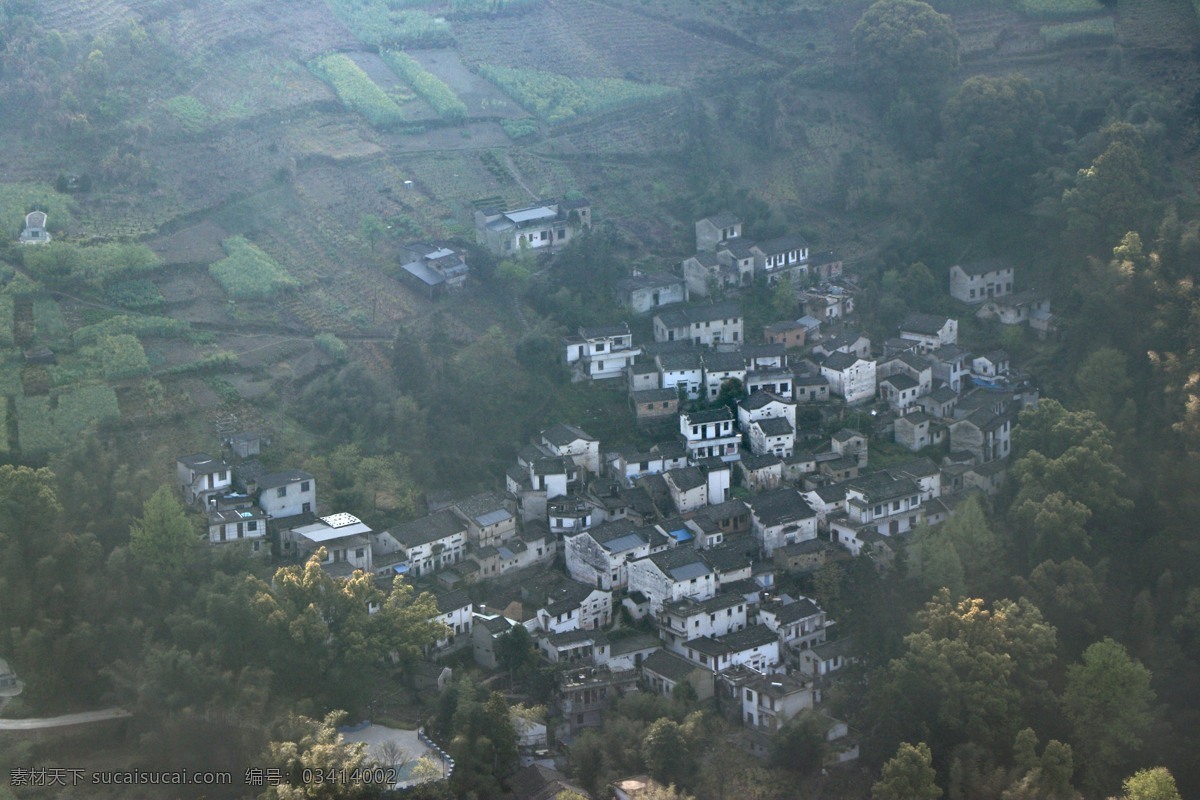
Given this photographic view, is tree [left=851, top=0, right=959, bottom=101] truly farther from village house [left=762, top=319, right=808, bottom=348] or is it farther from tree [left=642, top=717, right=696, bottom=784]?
tree [left=642, top=717, right=696, bottom=784]

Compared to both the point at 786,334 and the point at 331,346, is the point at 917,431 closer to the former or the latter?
the point at 786,334

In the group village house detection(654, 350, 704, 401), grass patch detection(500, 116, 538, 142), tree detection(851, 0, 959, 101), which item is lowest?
village house detection(654, 350, 704, 401)

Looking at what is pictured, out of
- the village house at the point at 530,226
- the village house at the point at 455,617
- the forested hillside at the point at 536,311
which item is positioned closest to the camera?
the forested hillside at the point at 536,311

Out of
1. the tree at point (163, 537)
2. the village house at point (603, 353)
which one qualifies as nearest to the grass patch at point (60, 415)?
A: the tree at point (163, 537)

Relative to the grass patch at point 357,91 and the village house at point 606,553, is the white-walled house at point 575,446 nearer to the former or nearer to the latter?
the village house at point 606,553

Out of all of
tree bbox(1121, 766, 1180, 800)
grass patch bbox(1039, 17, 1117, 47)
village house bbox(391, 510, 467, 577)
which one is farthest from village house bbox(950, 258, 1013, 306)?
tree bbox(1121, 766, 1180, 800)

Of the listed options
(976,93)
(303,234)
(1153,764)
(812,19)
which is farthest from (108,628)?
(812,19)
